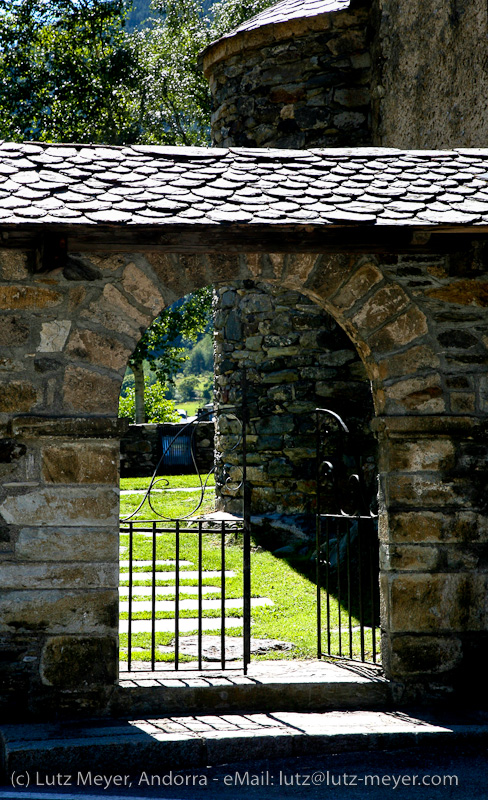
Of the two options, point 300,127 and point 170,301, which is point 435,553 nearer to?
point 170,301

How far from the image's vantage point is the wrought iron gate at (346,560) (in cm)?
538

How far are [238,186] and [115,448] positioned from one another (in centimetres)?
162

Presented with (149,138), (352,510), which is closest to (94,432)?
(352,510)

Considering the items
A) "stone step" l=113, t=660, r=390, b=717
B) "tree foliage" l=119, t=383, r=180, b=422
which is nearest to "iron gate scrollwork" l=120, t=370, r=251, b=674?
"stone step" l=113, t=660, r=390, b=717

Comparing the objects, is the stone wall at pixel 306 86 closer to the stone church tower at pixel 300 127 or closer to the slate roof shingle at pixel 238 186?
the stone church tower at pixel 300 127

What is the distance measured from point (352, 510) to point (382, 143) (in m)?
3.78

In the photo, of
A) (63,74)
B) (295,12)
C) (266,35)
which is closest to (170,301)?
(266,35)

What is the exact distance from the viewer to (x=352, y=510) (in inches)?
367

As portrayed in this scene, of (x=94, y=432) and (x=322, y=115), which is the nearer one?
(x=94, y=432)

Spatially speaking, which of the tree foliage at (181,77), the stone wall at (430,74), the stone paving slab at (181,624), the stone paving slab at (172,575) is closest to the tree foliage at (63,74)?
the tree foliage at (181,77)

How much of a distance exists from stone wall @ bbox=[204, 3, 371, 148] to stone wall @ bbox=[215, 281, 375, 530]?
5.50ft

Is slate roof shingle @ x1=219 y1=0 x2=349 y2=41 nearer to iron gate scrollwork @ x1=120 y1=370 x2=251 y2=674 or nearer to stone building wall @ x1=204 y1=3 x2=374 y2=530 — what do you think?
stone building wall @ x1=204 y1=3 x2=374 y2=530

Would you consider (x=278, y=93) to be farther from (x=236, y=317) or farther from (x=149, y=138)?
(x=149, y=138)

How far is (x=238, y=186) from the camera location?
16.3 ft
